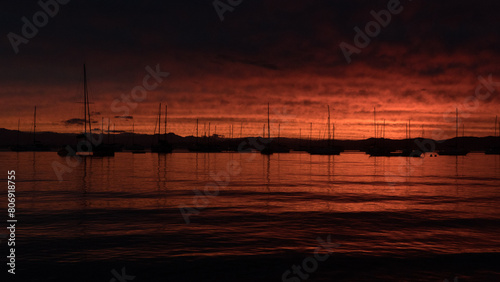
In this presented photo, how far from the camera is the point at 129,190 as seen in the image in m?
35.5

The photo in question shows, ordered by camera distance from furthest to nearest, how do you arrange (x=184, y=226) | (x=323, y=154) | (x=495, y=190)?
(x=323, y=154)
(x=495, y=190)
(x=184, y=226)

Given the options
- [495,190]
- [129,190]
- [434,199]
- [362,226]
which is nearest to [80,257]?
[362,226]

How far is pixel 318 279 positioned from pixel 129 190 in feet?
85.3

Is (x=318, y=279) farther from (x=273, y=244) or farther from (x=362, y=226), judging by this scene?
(x=362, y=226)

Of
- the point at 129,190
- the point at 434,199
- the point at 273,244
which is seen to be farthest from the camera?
the point at 129,190

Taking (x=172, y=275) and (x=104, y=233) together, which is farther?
(x=104, y=233)

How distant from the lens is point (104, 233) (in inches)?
721

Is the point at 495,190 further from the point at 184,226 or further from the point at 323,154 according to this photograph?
the point at 323,154

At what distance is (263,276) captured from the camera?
41.6 ft

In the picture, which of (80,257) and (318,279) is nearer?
(318,279)

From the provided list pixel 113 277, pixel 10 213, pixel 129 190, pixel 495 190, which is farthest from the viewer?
pixel 495 190

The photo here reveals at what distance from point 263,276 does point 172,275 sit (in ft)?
9.15

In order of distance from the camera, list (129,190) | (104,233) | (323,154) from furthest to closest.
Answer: (323,154) → (129,190) → (104,233)

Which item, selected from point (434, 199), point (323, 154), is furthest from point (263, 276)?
point (323, 154)
